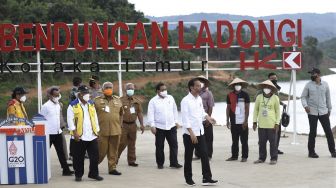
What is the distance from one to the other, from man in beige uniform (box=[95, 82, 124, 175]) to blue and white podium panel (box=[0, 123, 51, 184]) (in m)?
1.13

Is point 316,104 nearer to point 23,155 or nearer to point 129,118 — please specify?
point 129,118

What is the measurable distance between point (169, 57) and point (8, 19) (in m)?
13.7

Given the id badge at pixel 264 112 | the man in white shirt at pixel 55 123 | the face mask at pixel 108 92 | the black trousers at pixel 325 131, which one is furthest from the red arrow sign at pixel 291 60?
the man in white shirt at pixel 55 123

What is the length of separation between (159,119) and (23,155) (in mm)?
2544

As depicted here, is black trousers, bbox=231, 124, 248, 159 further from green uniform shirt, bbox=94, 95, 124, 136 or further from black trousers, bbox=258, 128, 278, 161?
green uniform shirt, bbox=94, 95, 124, 136

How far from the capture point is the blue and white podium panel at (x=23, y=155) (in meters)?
9.21

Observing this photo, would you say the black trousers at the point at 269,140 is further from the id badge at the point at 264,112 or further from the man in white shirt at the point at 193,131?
the man in white shirt at the point at 193,131

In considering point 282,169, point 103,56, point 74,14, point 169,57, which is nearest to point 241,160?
point 282,169

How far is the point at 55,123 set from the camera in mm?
10070

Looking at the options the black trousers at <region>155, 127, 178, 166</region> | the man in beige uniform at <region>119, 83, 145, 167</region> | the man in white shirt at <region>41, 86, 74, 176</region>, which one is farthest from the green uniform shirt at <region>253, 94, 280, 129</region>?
the man in white shirt at <region>41, 86, 74, 176</region>

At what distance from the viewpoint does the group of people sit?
9.09m

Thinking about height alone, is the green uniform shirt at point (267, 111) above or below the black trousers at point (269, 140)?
above

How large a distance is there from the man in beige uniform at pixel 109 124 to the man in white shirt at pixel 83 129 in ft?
1.95

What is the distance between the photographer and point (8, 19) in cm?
4281
